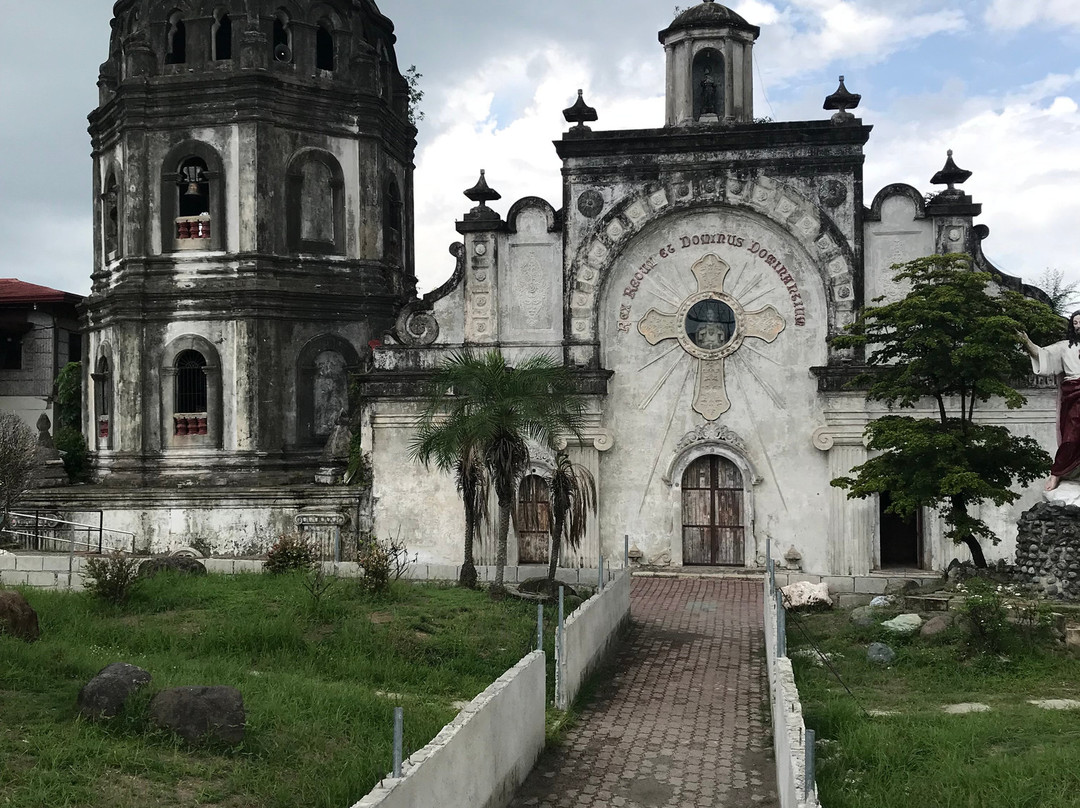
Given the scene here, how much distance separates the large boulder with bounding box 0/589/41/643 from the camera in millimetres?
11273

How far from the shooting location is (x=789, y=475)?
21250 mm

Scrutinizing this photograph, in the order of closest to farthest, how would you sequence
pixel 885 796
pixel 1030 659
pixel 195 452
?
pixel 885 796 < pixel 1030 659 < pixel 195 452

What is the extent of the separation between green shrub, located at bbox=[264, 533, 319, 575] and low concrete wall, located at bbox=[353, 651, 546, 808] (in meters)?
7.80

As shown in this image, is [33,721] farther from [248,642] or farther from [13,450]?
[13,450]

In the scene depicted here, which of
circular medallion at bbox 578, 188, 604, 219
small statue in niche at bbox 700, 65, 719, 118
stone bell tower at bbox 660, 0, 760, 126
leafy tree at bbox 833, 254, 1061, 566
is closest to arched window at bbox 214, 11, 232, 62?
circular medallion at bbox 578, 188, 604, 219

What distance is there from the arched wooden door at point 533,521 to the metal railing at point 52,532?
776cm

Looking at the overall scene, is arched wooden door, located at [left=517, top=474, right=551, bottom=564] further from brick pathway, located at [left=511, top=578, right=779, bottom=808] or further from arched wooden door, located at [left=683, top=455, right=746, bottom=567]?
brick pathway, located at [left=511, top=578, right=779, bottom=808]

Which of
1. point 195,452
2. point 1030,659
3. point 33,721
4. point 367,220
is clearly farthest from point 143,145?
point 1030,659

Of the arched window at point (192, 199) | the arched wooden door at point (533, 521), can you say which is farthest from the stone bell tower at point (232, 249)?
the arched wooden door at point (533, 521)

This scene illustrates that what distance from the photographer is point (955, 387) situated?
16.9 m

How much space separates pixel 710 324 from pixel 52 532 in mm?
13871

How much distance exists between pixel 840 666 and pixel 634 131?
12071 mm

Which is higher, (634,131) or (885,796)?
(634,131)

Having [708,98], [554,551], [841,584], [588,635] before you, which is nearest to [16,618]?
[588,635]
